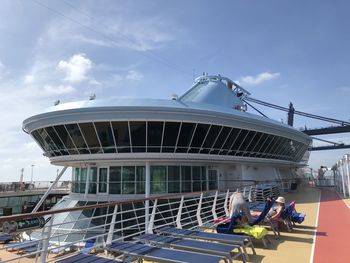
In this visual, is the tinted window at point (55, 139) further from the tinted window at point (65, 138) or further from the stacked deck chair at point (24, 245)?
the stacked deck chair at point (24, 245)

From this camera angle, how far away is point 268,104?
84.2m

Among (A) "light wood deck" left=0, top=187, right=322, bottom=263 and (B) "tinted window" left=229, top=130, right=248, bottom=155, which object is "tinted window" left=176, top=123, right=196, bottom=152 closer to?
(B) "tinted window" left=229, top=130, right=248, bottom=155

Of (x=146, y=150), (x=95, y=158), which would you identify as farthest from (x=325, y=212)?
(x=95, y=158)

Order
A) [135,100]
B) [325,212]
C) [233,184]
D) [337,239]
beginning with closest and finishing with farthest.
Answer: [337,239] → [325,212] → [135,100] → [233,184]

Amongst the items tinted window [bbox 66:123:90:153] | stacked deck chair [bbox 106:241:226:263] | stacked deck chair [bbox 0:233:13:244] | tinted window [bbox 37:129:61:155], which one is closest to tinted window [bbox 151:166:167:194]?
tinted window [bbox 66:123:90:153]

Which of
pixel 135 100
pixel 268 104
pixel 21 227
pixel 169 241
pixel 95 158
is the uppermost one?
pixel 268 104

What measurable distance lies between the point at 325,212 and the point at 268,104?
72761mm

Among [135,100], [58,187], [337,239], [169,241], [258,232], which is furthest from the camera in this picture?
[58,187]

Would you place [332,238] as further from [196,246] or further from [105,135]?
[105,135]

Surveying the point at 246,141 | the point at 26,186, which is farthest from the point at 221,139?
the point at 26,186

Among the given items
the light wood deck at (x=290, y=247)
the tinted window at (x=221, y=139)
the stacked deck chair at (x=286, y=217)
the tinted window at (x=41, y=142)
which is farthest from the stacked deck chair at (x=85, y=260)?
the tinted window at (x=41, y=142)

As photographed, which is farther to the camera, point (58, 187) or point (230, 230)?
point (58, 187)

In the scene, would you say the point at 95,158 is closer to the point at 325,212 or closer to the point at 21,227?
the point at 325,212

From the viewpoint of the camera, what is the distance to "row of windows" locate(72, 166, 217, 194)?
20.3 metres
